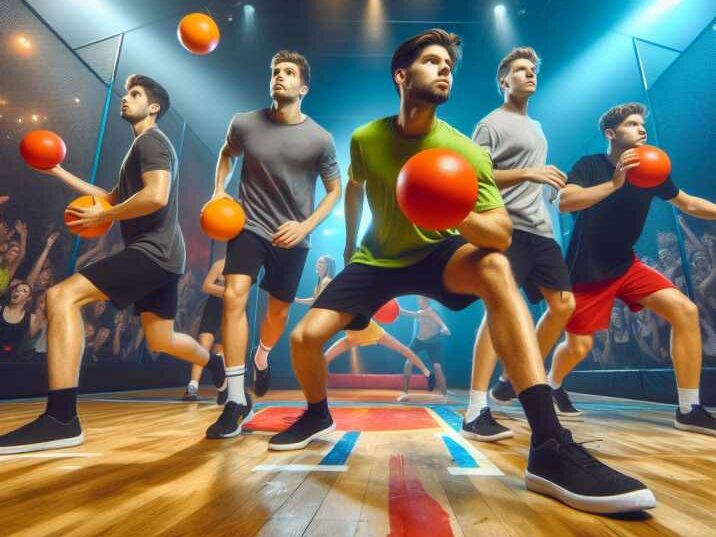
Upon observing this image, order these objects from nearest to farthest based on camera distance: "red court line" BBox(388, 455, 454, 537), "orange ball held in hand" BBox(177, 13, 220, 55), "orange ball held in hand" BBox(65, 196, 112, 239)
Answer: "red court line" BBox(388, 455, 454, 537), "orange ball held in hand" BBox(65, 196, 112, 239), "orange ball held in hand" BBox(177, 13, 220, 55)

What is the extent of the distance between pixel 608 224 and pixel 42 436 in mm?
3374

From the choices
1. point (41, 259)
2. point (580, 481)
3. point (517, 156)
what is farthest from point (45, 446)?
point (41, 259)

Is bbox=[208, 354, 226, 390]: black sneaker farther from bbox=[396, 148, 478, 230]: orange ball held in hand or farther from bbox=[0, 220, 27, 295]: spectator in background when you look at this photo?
bbox=[396, 148, 478, 230]: orange ball held in hand

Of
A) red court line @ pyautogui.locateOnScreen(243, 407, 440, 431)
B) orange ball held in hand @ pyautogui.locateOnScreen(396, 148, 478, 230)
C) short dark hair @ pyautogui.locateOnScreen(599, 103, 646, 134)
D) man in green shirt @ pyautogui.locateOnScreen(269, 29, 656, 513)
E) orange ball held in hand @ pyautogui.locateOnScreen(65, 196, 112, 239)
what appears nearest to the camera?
orange ball held in hand @ pyautogui.locateOnScreen(396, 148, 478, 230)

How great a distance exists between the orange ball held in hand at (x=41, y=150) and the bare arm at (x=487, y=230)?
2433mm

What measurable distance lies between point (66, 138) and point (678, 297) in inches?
221

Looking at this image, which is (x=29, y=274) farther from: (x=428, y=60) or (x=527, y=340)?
(x=527, y=340)

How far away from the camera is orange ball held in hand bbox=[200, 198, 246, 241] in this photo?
7.52 feet

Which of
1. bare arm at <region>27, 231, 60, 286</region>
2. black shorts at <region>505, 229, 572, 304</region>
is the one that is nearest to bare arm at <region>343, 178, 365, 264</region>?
black shorts at <region>505, 229, 572, 304</region>

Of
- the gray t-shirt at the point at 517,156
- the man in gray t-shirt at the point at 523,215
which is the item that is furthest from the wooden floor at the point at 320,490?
the gray t-shirt at the point at 517,156

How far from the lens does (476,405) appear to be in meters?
2.27

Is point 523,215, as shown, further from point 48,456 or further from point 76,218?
point 48,456

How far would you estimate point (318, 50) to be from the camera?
24.5 ft

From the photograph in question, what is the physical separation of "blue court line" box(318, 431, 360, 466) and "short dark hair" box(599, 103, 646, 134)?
275 centimetres
